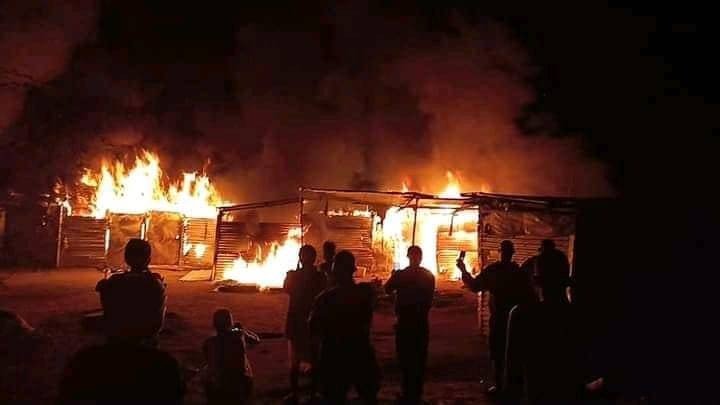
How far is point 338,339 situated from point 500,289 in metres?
2.73

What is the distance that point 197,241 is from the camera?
25875mm

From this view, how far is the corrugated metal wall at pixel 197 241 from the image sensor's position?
84.6ft

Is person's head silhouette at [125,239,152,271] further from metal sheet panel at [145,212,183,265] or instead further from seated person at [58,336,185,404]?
metal sheet panel at [145,212,183,265]

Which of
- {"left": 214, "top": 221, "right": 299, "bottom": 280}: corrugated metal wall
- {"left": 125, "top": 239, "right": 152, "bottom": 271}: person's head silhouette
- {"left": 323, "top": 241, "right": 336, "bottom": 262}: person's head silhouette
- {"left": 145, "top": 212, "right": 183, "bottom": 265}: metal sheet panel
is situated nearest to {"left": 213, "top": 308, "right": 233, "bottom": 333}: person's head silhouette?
{"left": 125, "top": 239, "right": 152, "bottom": 271}: person's head silhouette

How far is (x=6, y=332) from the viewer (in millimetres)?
10289

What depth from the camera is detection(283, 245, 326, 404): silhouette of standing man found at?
7.44m

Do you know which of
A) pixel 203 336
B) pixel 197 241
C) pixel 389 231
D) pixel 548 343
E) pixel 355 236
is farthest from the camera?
pixel 197 241

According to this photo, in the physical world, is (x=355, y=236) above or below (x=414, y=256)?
above

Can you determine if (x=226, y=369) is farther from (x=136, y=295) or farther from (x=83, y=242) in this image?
(x=83, y=242)

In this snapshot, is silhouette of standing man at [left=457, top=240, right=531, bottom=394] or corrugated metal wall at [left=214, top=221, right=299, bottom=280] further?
corrugated metal wall at [left=214, top=221, right=299, bottom=280]

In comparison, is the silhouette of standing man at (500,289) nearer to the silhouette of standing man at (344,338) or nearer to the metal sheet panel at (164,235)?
the silhouette of standing man at (344,338)

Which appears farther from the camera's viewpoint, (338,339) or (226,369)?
(226,369)

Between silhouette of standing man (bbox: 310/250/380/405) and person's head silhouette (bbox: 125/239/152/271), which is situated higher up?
person's head silhouette (bbox: 125/239/152/271)

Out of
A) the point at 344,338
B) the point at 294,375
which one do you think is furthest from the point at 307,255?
the point at 344,338
